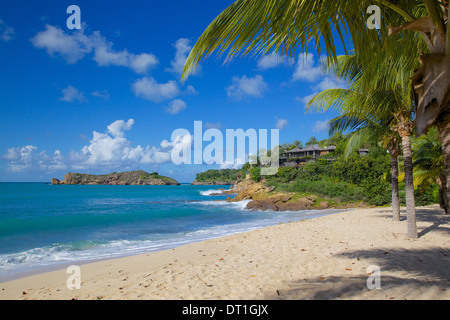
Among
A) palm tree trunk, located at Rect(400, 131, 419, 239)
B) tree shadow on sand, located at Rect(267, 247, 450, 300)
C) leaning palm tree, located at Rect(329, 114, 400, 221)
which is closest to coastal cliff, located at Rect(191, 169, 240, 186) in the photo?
leaning palm tree, located at Rect(329, 114, 400, 221)

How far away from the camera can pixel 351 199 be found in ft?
85.5

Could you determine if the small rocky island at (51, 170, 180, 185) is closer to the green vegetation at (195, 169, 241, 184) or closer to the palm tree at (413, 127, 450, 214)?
the green vegetation at (195, 169, 241, 184)

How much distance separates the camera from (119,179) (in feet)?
536

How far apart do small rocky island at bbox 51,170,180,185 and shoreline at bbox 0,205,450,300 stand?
15880cm

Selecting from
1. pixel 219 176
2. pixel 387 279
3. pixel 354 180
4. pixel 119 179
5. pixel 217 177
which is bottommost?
pixel 119 179

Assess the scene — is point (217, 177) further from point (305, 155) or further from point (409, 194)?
point (409, 194)

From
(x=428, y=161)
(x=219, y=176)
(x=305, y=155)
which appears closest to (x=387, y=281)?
(x=428, y=161)

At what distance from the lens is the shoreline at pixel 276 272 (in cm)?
429

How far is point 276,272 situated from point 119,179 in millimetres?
170963

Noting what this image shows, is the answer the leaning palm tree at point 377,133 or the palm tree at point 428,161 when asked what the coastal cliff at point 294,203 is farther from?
the leaning palm tree at point 377,133

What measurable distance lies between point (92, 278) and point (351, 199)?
25.0m

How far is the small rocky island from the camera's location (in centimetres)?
16050
